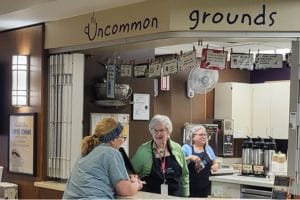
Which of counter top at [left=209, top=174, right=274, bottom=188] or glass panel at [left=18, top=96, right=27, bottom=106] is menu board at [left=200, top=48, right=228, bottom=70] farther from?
glass panel at [left=18, top=96, right=27, bottom=106]

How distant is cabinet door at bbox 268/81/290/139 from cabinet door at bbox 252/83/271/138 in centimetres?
9

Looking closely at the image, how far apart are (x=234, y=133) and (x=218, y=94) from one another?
27.1 inches

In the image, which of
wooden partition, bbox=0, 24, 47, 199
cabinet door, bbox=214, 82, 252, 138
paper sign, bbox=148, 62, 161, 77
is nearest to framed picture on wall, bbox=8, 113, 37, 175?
wooden partition, bbox=0, 24, 47, 199

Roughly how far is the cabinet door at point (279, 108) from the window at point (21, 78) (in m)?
4.25

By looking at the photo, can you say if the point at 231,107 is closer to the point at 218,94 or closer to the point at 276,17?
the point at 218,94

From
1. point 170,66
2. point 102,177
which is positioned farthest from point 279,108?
point 102,177

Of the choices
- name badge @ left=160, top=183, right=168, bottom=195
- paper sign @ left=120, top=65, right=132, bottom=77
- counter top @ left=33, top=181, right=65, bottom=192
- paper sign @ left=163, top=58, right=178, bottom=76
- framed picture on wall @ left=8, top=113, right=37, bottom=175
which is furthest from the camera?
framed picture on wall @ left=8, top=113, right=37, bottom=175

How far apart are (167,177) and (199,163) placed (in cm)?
96

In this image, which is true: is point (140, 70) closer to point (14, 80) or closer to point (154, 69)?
point (154, 69)

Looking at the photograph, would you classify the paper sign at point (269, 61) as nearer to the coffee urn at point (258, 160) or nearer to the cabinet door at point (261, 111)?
the coffee urn at point (258, 160)

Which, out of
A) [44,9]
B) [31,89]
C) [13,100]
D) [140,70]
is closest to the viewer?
[44,9]

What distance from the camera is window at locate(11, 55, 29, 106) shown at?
5828 millimetres

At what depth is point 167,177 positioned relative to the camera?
476 cm

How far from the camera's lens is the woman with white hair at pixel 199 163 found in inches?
223
